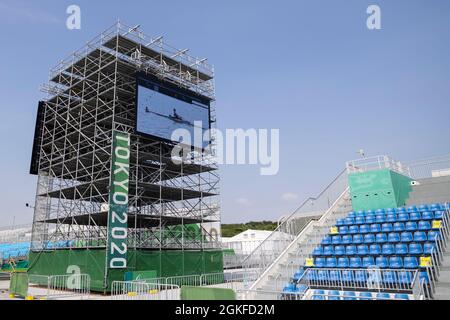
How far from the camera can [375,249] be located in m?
12.2

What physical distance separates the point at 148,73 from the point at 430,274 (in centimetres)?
1871

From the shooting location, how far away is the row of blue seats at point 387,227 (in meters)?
12.5

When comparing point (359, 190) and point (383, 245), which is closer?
point (383, 245)

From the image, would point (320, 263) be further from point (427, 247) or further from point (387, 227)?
point (427, 247)

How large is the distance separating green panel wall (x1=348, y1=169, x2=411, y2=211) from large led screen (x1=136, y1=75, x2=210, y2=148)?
10.6 metres

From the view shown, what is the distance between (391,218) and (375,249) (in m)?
2.54

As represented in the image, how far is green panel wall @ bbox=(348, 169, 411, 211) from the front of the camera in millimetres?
16828

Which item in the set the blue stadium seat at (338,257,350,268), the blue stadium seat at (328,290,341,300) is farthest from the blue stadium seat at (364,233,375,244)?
the blue stadium seat at (328,290,341,300)

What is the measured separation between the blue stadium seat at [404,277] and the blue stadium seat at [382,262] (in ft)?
3.20

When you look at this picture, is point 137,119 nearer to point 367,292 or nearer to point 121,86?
point 121,86

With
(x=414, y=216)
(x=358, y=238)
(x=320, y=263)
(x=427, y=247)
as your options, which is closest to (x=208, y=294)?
(x=320, y=263)

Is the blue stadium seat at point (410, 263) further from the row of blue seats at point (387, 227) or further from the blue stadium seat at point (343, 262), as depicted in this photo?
the row of blue seats at point (387, 227)

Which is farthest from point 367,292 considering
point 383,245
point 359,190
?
point 359,190

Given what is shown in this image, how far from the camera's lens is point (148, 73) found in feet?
73.0
